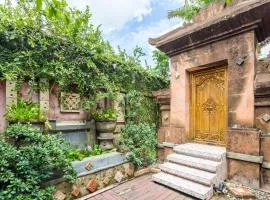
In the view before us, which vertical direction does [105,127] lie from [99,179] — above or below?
above

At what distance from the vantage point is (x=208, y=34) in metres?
4.83

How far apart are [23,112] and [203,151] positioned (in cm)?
422

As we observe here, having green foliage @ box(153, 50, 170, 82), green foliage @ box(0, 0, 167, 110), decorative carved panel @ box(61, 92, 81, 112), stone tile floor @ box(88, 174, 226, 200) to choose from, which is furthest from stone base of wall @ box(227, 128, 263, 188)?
green foliage @ box(153, 50, 170, 82)

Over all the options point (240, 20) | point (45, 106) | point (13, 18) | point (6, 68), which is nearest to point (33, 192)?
point (45, 106)

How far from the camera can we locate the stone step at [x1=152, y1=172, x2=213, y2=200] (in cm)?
369

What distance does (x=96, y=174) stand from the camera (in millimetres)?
4449

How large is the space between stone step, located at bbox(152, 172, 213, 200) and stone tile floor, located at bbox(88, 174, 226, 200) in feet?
0.34

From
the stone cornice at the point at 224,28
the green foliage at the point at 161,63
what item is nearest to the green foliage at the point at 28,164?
the stone cornice at the point at 224,28

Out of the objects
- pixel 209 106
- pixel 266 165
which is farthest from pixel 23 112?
pixel 266 165

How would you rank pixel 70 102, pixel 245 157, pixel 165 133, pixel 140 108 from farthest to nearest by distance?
pixel 140 108 → pixel 165 133 → pixel 70 102 → pixel 245 157

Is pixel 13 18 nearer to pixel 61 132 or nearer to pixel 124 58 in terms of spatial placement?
pixel 61 132

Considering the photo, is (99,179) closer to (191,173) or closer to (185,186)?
(185,186)

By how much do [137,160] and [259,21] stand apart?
440 cm

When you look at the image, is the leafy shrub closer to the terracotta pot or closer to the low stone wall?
the low stone wall
